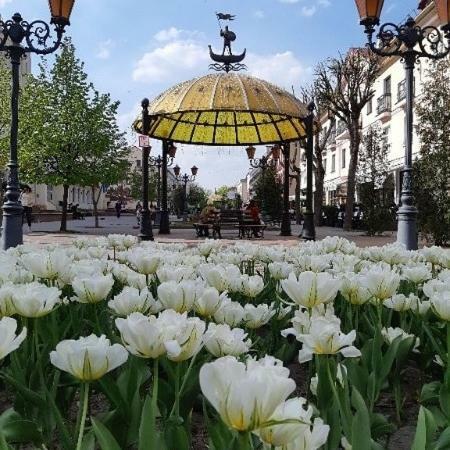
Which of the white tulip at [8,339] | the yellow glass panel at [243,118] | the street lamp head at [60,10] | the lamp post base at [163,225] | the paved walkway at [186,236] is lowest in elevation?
the paved walkway at [186,236]

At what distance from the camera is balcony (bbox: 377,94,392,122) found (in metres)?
36.6

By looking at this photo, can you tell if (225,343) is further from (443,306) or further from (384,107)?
(384,107)

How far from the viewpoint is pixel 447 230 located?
15.6 m

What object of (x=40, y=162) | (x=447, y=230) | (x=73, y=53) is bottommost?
(x=447, y=230)

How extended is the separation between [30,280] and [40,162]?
71.1 ft

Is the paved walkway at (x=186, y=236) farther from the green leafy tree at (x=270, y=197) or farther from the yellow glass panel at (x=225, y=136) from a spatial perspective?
the green leafy tree at (x=270, y=197)

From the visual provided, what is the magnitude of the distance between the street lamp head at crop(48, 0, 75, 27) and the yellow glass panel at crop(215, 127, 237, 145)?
8138 millimetres

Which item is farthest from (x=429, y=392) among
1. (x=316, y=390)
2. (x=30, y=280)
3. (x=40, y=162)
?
(x=40, y=162)

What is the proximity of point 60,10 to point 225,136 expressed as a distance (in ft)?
27.7

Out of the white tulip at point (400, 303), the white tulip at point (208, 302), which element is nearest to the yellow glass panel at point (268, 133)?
the white tulip at point (400, 303)

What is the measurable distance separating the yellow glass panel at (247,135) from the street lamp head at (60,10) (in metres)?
8.23

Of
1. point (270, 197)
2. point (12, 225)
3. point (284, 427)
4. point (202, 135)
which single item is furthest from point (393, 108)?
point (284, 427)

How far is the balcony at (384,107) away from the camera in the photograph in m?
36.6

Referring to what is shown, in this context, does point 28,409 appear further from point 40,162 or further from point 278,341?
point 40,162
